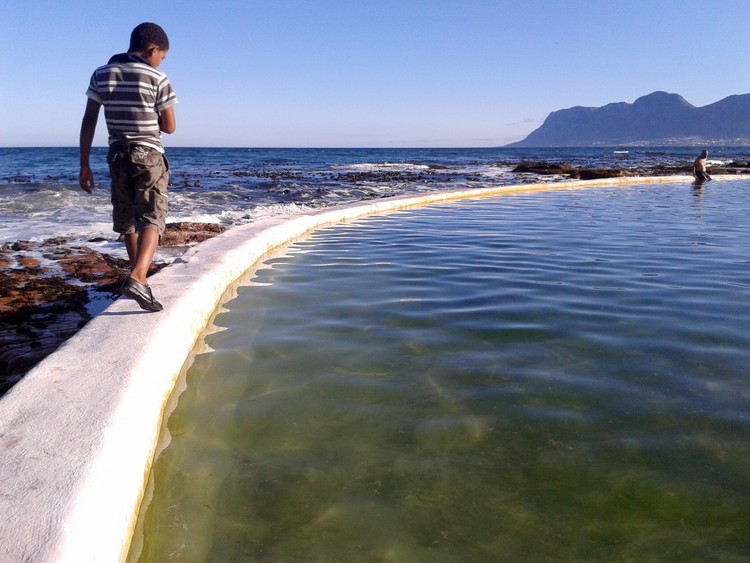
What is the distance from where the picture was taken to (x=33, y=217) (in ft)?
40.7

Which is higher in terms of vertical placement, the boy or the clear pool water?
the boy

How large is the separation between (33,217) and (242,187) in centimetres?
1018

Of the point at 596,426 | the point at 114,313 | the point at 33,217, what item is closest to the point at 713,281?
the point at 596,426

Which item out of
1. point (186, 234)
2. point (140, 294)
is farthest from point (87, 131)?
point (186, 234)

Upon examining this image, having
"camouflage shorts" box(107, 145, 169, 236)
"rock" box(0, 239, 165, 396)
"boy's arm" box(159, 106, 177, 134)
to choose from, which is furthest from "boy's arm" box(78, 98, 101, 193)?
"rock" box(0, 239, 165, 396)

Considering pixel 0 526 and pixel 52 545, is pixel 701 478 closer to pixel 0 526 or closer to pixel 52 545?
pixel 52 545

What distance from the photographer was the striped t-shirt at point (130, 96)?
3643 millimetres

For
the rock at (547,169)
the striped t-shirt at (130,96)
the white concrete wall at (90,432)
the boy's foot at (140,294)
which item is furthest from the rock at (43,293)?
the rock at (547,169)

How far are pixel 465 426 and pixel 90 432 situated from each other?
158cm

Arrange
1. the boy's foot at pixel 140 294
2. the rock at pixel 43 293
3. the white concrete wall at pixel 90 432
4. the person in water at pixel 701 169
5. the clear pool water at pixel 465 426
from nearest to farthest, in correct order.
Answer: the white concrete wall at pixel 90 432, the clear pool water at pixel 465 426, the boy's foot at pixel 140 294, the rock at pixel 43 293, the person in water at pixel 701 169

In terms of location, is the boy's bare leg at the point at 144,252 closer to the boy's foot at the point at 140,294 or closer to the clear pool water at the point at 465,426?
the boy's foot at the point at 140,294

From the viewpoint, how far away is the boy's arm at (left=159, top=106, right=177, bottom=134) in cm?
383

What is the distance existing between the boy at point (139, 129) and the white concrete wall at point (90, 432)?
413mm

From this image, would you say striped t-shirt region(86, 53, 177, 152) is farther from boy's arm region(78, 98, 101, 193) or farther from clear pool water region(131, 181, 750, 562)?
clear pool water region(131, 181, 750, 562)
